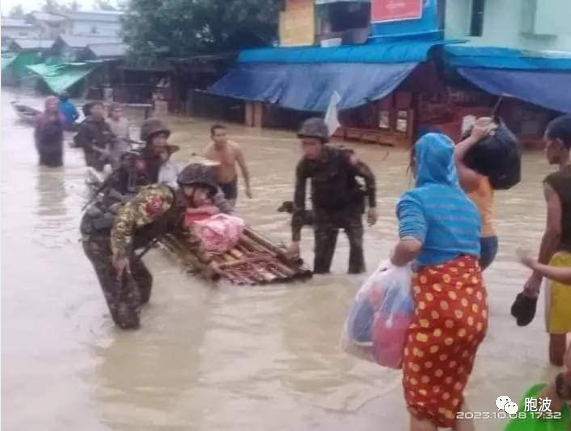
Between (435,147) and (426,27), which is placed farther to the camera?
(426,27)

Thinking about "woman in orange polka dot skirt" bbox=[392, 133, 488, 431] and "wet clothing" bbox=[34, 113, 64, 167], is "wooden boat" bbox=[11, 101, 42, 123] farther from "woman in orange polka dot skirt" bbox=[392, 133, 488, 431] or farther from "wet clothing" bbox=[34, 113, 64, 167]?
"woman in orange polka dot skirt" bbox=[392, 133, 488, 431]

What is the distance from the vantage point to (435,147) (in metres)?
3.50

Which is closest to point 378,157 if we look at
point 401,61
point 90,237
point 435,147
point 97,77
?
point 401,61

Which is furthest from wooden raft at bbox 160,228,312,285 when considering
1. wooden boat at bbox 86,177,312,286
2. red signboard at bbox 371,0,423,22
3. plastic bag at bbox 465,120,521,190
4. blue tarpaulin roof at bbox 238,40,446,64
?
red signboard at bbox 371,0,423,22

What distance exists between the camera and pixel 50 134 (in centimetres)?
1559

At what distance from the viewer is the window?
66.8 ft

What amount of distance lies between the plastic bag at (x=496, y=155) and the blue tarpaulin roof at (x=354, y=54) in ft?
46.6

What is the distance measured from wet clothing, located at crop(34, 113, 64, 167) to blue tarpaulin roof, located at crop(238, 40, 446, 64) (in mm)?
7662

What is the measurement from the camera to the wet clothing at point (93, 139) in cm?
1211

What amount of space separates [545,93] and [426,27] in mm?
3419

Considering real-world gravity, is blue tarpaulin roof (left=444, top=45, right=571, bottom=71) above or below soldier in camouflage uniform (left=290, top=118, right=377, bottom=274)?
above

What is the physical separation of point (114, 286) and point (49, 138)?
10240 mm

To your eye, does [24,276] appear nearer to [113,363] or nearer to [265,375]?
[113,363]

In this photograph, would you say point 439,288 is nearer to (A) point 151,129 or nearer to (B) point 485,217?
(B) point 485,217
